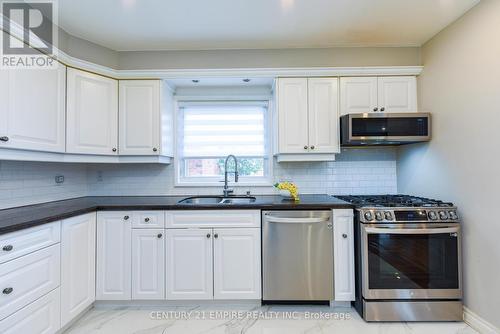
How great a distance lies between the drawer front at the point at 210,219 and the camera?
7.25ft

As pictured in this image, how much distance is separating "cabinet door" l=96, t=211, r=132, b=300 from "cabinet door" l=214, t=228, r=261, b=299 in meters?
0.78

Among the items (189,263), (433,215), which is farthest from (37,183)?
(433,215)

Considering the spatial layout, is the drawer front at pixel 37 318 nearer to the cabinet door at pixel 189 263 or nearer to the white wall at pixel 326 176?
the cabinet door at pixel 189 263

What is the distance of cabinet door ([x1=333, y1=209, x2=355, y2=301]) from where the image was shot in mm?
2193

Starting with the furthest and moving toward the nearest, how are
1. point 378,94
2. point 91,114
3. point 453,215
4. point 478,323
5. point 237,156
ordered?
point 237,156
point 378,94
point 91,114
point 453,215
point 478,323

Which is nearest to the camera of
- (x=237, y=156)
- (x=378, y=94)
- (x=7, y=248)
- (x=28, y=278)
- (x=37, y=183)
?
(x=7, y=248)

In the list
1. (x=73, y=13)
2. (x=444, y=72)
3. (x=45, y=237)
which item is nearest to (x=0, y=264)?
(x=45, y=237)

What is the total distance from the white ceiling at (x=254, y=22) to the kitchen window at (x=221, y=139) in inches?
28.6

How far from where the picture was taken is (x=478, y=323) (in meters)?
1.90

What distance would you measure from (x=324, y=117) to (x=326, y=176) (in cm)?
71

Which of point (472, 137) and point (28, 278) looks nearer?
point (28, 278)

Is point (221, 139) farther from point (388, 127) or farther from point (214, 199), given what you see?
point (388, 127)

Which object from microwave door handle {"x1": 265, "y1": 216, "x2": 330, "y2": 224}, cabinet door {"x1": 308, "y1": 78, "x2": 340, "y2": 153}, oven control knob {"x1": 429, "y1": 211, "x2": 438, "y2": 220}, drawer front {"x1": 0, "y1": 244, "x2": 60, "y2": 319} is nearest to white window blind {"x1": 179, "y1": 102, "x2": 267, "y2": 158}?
cabinet door {"x1": 308, "y1": 78, "x2": 340, "y2": 153}

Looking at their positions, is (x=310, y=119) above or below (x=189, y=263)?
above
